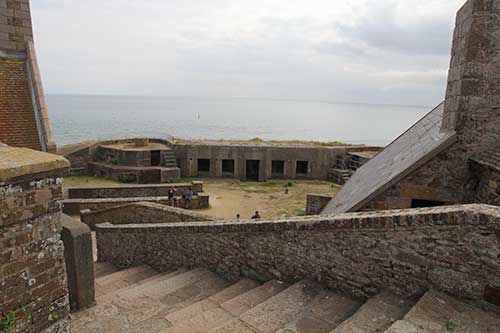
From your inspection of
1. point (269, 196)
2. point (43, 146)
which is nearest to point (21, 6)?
point (43, 146)

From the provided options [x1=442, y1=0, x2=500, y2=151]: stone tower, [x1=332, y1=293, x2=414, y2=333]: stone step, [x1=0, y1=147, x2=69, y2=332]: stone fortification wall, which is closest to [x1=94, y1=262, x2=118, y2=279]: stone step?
[x1=0, y1=147, x2=69, y2=332]: stone fortification wall

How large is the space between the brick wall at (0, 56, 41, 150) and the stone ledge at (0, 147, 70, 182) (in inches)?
275

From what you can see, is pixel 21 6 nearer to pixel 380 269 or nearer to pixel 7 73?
pixel 7 73

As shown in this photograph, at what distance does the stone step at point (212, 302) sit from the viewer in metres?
4.38

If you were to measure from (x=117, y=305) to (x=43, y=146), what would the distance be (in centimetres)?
602

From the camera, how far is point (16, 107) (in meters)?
9.55

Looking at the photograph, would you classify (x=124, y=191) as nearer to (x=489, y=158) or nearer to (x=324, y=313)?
(x=324, y=313)

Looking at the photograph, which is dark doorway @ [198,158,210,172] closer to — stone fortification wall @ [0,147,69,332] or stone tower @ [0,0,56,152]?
stone tower @ [0,0,56,152]

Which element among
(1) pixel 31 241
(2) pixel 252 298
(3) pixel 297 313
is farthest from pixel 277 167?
(1) pixel 31 241

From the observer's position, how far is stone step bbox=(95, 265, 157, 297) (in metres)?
6.37

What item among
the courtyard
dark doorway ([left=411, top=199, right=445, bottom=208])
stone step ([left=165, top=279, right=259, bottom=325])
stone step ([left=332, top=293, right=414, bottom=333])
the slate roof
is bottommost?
the courtyard

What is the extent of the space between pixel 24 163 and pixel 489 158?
636 centimetres

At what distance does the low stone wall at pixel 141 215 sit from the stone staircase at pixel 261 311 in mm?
4854

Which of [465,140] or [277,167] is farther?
[277,167]
